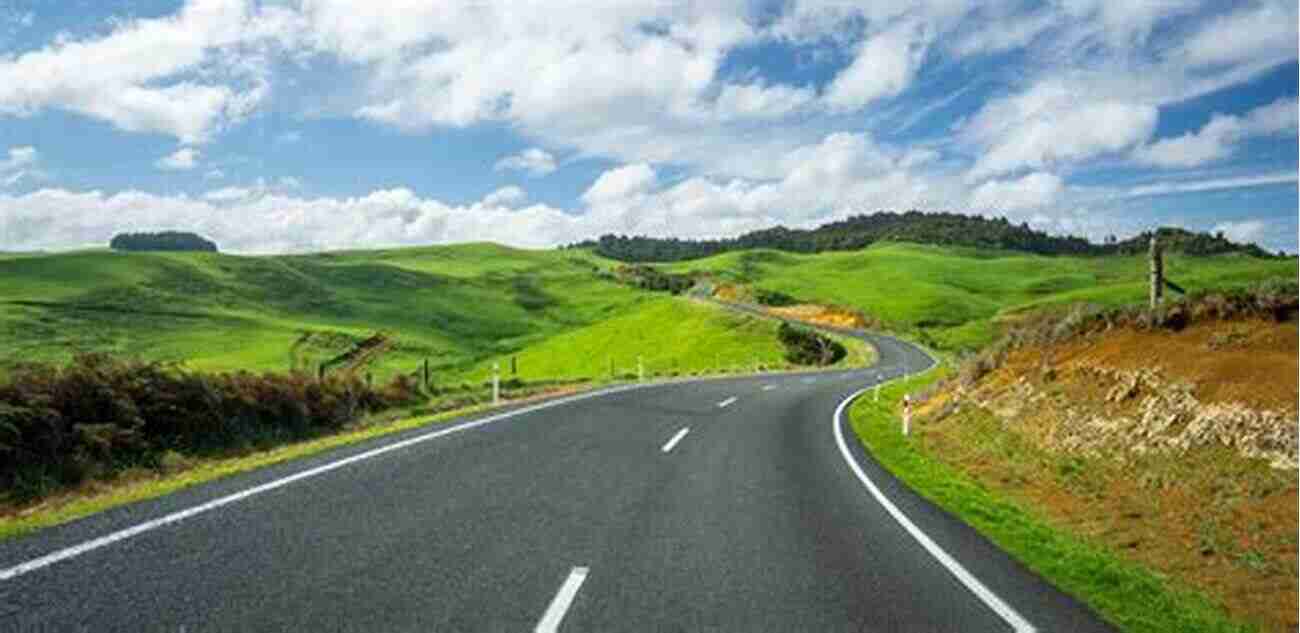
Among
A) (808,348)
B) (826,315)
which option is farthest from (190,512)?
(826,315)

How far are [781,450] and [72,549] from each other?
41.0 feet

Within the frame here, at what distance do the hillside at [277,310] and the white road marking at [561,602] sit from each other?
66.2m

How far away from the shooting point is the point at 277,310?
4646 inches

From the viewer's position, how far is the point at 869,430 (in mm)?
23828

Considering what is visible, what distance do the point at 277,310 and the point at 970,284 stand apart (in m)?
108

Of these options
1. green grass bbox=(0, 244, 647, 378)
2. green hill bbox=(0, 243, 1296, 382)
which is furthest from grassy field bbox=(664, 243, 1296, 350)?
green grass bbox=(0, 244, 647, 378)

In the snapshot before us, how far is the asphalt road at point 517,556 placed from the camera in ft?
22.1

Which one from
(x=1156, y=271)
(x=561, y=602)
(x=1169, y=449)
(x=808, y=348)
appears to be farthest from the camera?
(x=808, y=348)

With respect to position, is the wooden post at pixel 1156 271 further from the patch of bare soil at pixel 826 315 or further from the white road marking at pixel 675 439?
the patch of bare soil at pixel 826 315

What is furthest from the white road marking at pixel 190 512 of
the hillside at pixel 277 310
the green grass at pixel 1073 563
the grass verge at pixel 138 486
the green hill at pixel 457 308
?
the hillside at pixel 277 310

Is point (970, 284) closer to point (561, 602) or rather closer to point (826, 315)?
point (826, 315)

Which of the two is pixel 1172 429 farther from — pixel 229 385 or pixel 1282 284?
pixel 229 385

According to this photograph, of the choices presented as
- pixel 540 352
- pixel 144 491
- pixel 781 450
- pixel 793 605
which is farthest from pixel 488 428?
pixel 540 352

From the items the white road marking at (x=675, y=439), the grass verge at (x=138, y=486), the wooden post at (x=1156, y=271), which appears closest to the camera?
the grass verge at (x=138, y=486)
